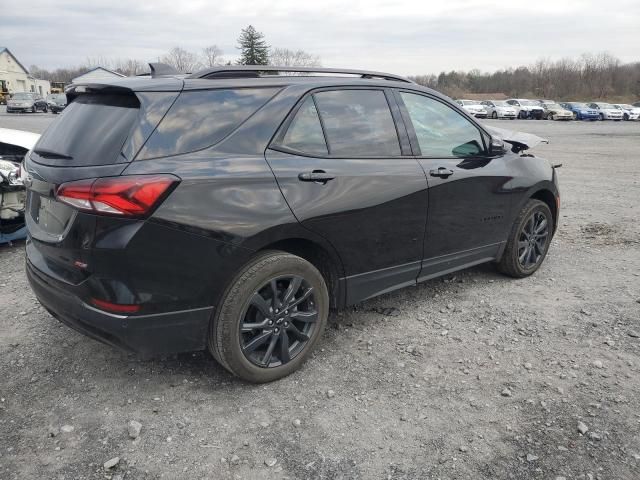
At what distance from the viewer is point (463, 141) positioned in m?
4.16

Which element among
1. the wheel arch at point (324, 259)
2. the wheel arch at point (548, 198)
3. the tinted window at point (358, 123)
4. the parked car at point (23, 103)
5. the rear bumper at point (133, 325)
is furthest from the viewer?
the parked car at point (23, 103)

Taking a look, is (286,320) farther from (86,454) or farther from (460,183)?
(460,183)

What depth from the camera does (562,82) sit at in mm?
76500

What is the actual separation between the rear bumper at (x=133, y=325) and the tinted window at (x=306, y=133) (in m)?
1.07

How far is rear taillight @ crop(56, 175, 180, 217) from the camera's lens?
2.49 m

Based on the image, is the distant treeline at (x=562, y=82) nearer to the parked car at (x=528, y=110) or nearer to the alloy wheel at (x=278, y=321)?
the parked car at (x=528, y=110)

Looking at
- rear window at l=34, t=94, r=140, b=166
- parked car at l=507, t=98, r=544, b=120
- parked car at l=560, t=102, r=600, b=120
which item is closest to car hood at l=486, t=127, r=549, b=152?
rear window at l=34, t=94, r=140, b=166

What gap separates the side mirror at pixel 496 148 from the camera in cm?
434

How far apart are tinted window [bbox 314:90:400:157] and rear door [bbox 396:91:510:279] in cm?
20

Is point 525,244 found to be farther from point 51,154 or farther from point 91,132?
point 51,154


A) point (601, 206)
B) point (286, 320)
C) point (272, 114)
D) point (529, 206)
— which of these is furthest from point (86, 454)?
point (601, 206)

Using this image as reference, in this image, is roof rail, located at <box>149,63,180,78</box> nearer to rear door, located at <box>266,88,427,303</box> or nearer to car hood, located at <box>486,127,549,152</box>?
rear door, located at <box>266,88,427,303</box>

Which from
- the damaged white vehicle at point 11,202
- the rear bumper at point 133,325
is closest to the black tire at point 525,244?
the rear bumper at point 133,325

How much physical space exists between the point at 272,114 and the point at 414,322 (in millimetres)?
1924
